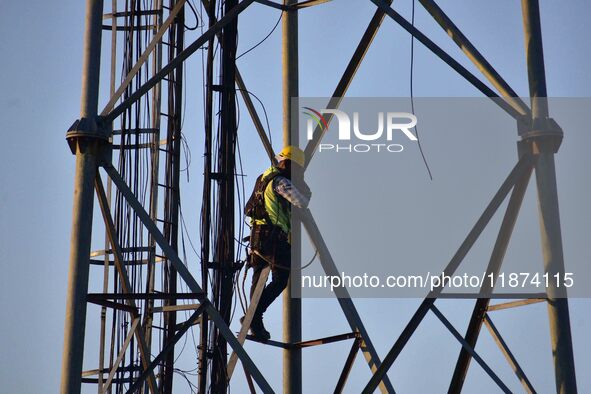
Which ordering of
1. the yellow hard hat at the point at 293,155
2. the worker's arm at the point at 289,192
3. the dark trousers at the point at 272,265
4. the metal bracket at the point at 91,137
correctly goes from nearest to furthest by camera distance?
1. the metal bracket at the point at 91,137
2. the worker's arm at the point at 289,192
3. the dark trousers at the point at 272,265
4. the yellow hard hat at the point at 293,155

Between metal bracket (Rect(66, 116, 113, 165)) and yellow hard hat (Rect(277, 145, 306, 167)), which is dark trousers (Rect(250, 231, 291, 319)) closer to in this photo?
yellow hard hat (Rect(277, 145, 306, 167))

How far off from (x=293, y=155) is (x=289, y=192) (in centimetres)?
81

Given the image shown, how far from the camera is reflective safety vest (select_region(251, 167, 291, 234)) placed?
36.7 feet

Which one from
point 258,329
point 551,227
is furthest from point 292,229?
point 551,227

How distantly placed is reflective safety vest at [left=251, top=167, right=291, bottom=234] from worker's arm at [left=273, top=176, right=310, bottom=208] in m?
0.11

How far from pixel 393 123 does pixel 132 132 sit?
7452 mm

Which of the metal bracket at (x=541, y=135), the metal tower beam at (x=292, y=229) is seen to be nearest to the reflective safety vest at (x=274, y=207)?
the metal tower beam at (x=292, y=229)

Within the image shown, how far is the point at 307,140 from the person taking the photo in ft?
39.3

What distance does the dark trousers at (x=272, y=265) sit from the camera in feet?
37.2

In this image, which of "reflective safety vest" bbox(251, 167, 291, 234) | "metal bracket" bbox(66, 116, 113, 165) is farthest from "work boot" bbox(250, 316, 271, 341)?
"metal bracket" bbox(66, 116, 113, 165)

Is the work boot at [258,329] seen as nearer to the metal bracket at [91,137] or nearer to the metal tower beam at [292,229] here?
the metal tower beam at [292,229]

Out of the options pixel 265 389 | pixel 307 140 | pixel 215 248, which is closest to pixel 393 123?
pixel 307 140

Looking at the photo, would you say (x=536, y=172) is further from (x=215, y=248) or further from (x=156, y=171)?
(x=156, y=171)

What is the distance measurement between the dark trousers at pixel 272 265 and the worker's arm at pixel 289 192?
0.61m
